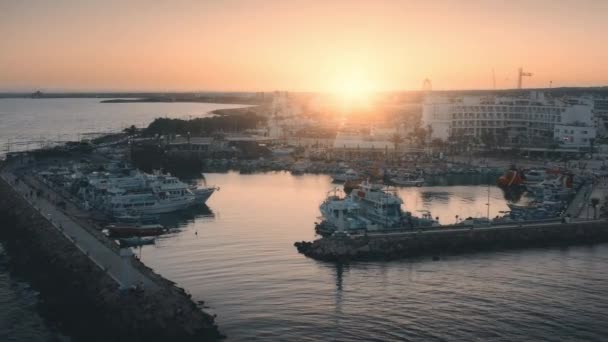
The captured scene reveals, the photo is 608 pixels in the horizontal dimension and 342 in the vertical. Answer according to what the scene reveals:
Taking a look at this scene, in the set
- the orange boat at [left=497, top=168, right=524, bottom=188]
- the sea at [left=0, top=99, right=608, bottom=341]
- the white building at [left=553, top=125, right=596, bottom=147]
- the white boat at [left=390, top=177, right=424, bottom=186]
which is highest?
the white building at [left=553, top=125, right=596, bottom=147]

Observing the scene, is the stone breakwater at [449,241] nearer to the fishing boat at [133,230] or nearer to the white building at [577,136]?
the fishing boat at [133,230]

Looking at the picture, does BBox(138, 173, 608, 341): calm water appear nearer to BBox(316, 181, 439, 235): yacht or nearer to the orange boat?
BBox(316, 181, 439, 235): yacht

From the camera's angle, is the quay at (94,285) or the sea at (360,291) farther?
the sea at (360,291)

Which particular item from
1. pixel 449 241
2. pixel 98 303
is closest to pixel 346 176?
pixel 449 241

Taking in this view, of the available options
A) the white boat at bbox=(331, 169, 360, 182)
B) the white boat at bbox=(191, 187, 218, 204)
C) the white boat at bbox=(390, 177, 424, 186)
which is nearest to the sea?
the white boat at bbox=(191, 187, 218, 204)

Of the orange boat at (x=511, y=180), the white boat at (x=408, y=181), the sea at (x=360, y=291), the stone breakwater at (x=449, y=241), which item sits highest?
the orange boat at (x=511, y=180)

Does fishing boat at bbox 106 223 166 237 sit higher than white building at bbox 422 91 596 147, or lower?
lower

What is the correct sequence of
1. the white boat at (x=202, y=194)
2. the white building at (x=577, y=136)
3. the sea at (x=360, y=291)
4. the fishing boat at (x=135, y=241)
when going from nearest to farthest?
the sea at (x=360, y=291) → the fishing boat at (x=135, y=241) → the white boat at (x=202, y=194) → the white building at (x=577, y=136)

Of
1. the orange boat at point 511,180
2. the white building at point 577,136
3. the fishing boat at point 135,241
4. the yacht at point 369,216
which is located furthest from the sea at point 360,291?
the white building at point 577,136
